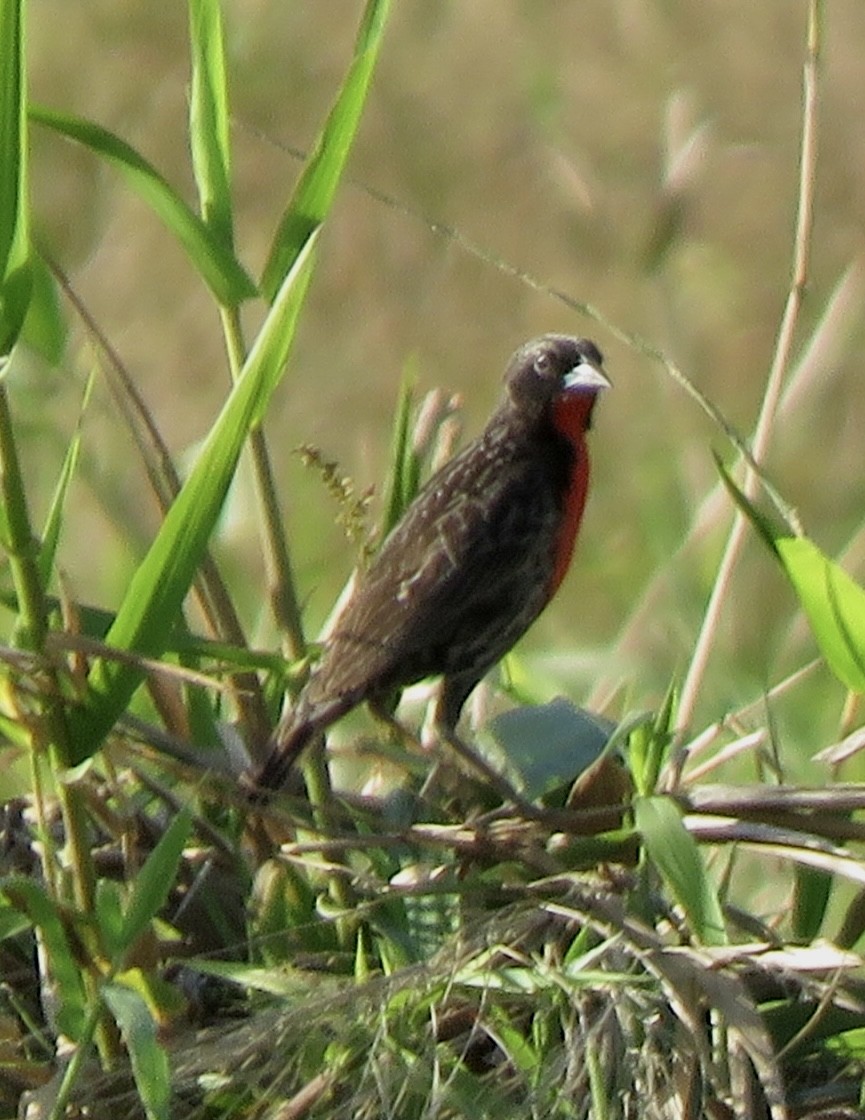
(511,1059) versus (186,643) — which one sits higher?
(186,643)

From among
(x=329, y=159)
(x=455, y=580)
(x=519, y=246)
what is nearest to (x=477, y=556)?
(x=455, y=580)

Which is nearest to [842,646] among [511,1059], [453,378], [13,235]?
[511,1059]

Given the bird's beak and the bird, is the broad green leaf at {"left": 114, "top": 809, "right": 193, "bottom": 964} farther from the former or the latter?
the bird's beak

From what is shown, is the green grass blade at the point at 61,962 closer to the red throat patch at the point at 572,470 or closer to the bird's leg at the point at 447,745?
the bird's leg at the point at 447,745

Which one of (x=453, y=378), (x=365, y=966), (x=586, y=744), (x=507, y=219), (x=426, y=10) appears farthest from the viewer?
(x=426, y=10)

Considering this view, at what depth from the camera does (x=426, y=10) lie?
4.27m

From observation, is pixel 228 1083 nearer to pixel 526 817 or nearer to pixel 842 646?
pixel 526 817

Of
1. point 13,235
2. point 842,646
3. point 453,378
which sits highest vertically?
point 13,235

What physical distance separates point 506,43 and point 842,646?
2.54m

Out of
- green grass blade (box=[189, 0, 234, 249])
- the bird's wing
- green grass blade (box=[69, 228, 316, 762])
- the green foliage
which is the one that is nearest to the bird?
the bird's wing

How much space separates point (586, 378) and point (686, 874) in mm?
833

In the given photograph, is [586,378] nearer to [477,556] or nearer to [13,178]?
[477,556]

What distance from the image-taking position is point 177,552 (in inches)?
68.6

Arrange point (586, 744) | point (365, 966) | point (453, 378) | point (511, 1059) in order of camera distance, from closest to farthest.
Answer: point (511, 1059)
point (365, 966)
point (586, 744)
point (453, 378)
